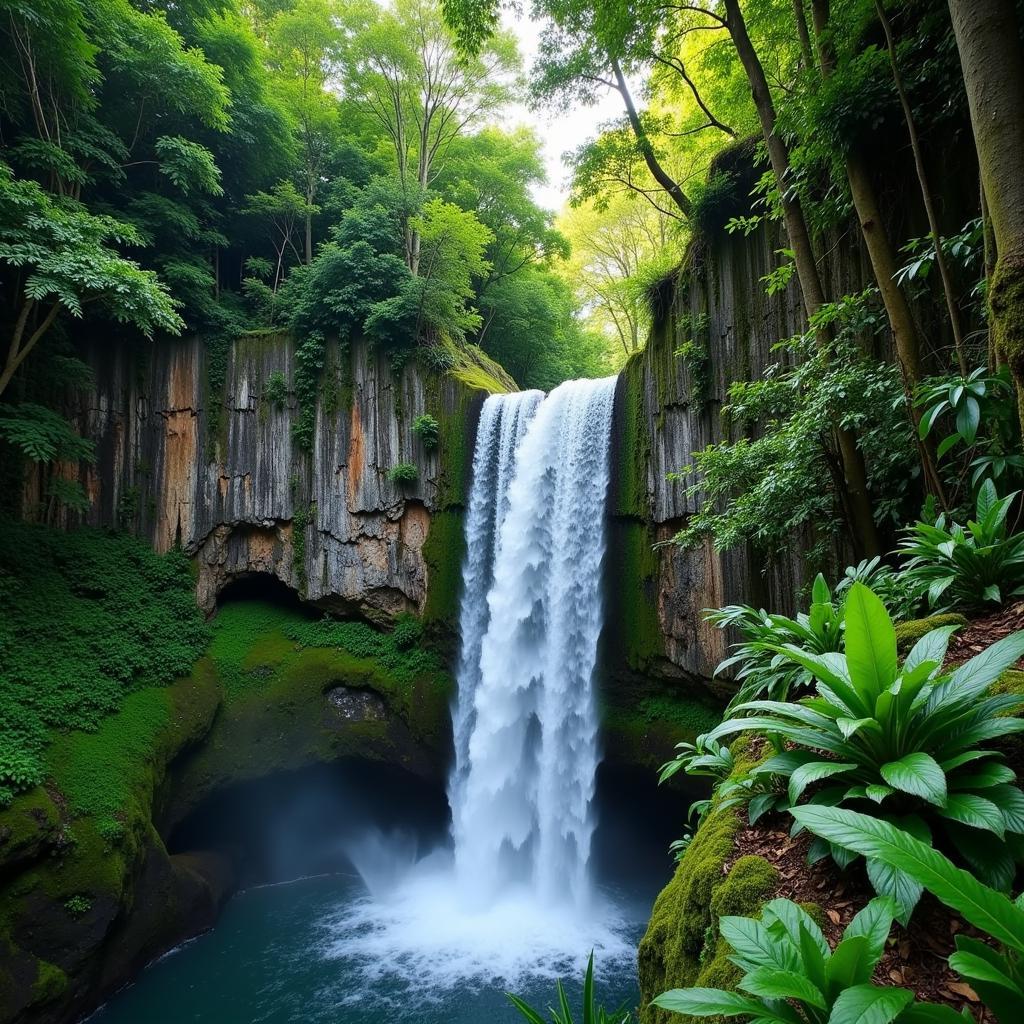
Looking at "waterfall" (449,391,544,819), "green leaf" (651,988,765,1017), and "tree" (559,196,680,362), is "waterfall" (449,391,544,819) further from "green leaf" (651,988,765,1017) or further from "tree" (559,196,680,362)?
"green leaf" (651,988,765,1017)

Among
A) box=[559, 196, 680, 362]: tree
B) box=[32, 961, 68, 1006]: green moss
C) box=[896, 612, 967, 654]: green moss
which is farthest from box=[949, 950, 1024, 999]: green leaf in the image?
box=[559, 196, 680, 362]: tree

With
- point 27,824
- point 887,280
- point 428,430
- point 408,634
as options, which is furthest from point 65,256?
point 887,280

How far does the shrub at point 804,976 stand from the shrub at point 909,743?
20 centimetres

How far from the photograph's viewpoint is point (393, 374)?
38.5 ft

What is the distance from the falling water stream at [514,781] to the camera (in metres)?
7.42

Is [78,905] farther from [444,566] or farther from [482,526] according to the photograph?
[482,526]

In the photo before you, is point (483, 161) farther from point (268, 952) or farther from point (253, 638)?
point (268, 952)

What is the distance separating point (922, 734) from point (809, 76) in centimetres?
520

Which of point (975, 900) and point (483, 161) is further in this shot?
point (483, 161)

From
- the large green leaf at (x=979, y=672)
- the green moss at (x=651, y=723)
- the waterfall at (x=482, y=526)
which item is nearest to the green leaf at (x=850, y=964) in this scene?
the large green leaf at (x=979, y=672)

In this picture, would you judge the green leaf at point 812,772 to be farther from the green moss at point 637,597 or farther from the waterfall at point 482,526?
the waterfall at point 482,526

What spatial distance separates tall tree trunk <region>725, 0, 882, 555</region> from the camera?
453 cm

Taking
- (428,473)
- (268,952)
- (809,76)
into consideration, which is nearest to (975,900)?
(809,76)

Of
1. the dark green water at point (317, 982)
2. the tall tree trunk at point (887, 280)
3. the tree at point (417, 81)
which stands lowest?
the dark green water at point (317, 982)
